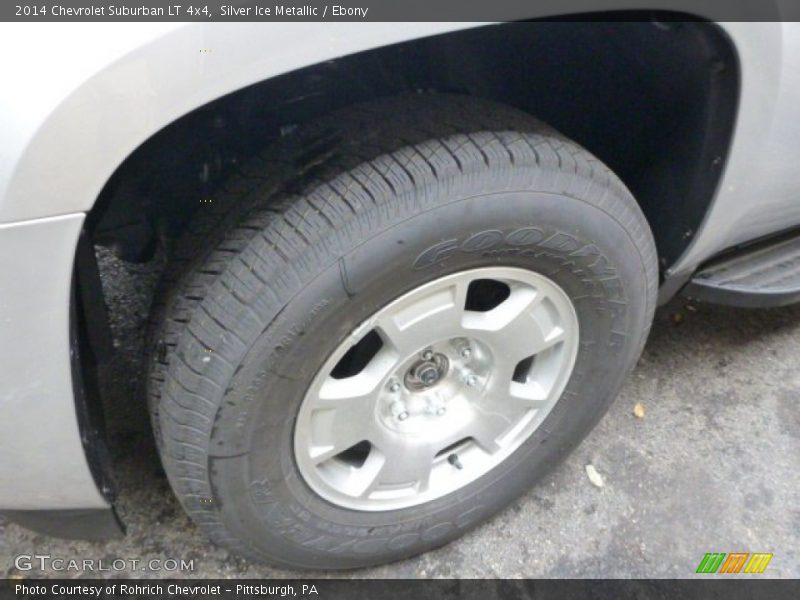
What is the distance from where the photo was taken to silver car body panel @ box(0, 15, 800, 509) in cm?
90

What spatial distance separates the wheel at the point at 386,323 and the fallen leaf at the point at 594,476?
36 centimetres

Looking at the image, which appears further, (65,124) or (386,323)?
(386,323)

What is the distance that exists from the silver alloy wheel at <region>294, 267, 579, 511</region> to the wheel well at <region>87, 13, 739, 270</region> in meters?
0.43

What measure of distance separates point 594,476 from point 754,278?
→ 2.28 ft

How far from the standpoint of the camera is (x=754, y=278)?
1937mm

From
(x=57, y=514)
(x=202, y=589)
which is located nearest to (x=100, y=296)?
(x=57, y=514)

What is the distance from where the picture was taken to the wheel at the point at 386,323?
1.22 metres

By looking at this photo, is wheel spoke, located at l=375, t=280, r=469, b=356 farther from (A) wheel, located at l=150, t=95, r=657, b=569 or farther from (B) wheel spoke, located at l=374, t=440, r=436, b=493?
(B) wheel spoke, located at l=374, t=440, r=436, b=493

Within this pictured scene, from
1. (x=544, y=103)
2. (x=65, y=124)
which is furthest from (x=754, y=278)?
(x=65, y=124)

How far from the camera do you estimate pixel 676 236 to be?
171cm

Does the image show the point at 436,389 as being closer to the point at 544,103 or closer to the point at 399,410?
the point at 399,410

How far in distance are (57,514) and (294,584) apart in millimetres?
629

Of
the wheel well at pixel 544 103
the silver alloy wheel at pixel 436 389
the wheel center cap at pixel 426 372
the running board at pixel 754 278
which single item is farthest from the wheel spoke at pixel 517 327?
the running board at pixel 754 278

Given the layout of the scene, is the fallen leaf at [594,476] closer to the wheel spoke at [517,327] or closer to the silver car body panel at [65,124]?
the wheel spoke at [517,327]
